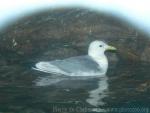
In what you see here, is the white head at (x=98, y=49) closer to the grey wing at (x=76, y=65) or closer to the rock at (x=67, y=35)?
the grey wing at (x=76, y=65)

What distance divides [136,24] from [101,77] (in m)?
3.29

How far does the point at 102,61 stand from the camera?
590 inches

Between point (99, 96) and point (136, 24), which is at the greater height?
point (136, 24)

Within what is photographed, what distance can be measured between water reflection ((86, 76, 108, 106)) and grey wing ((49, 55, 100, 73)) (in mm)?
762

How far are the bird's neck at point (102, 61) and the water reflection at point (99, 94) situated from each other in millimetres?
984

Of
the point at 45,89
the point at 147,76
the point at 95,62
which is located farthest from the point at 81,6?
the point at 45,89

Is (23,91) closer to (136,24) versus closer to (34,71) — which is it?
(34,71)

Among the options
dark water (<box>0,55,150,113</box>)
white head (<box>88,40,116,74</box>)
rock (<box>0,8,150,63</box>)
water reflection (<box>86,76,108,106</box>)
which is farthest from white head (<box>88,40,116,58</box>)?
water reflection (<box>86,76,108,106</box>)

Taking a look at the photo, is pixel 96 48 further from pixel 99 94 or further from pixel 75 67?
pixel 99 94

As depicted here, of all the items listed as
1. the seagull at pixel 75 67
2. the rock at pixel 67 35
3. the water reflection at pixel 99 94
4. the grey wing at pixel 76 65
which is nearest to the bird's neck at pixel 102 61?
the seagull at pixel 75 67

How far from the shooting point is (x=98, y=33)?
16.9m

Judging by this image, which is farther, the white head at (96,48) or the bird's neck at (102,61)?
the white head at (96,48)

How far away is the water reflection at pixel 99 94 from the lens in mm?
11602

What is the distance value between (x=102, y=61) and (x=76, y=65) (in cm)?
96
